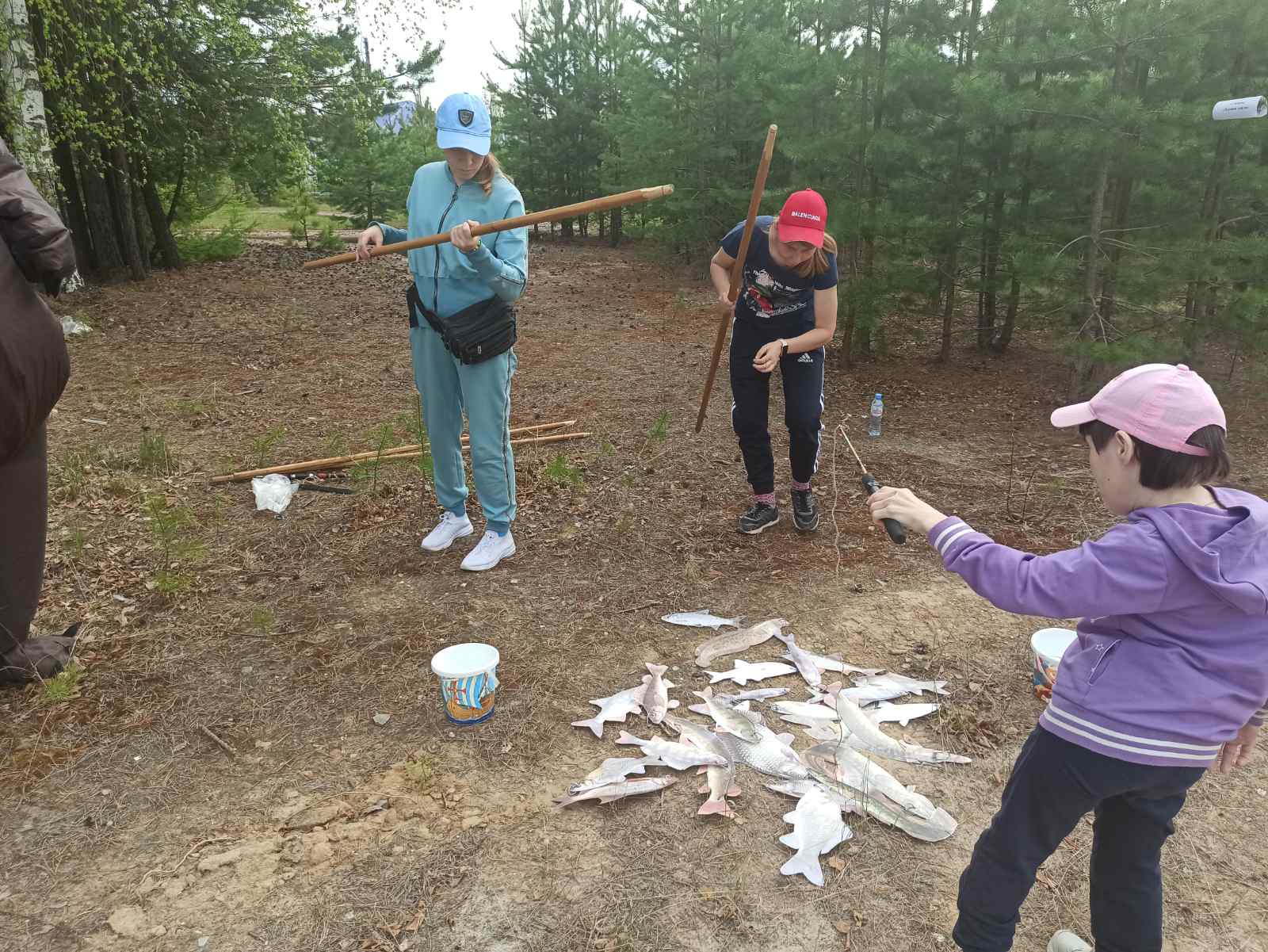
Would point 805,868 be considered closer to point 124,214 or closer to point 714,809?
point 714,809

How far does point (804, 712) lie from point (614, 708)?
2.42 ft

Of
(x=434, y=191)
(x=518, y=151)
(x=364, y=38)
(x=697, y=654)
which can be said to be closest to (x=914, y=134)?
(x=434, y=191)

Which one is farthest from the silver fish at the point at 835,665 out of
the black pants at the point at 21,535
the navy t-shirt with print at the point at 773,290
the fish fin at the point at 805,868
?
the black pants at the point at 21,535

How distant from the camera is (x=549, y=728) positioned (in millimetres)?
3164

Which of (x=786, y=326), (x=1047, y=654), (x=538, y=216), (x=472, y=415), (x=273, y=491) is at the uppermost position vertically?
(x=538, y=216)

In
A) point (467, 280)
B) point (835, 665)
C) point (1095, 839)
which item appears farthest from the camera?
point (467, 280)

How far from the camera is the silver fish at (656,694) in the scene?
3.21 m

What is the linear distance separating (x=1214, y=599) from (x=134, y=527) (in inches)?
198

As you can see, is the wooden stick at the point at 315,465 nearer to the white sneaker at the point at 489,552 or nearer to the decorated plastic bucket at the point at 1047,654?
the white sneaker at the point at 489,552

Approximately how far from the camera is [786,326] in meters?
4.28

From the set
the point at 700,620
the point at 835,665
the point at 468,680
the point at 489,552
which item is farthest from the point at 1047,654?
the point at 489,552

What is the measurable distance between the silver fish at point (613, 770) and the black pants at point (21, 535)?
2252mm

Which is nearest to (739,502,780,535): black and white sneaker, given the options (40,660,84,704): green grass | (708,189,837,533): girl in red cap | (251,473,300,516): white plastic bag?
(708,189,837,533): girl in red cap

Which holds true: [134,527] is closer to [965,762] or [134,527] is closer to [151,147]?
A: [965,762]
